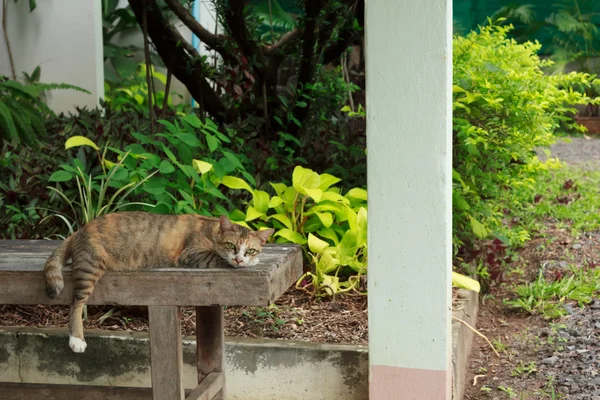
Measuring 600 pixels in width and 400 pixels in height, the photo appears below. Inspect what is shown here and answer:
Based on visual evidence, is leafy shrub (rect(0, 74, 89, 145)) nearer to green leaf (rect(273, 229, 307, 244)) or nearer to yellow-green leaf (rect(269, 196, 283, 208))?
yellow-green leaf (rect(269, 196, 283, 208))

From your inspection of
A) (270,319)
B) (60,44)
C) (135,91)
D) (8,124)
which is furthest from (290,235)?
(135,91)

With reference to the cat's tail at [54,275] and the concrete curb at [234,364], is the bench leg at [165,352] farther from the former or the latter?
the concrete curb at [234,364]

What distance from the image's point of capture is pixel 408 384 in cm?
376

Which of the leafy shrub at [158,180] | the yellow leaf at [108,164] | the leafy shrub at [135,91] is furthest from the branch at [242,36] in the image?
the leafy shrub at [135,91]

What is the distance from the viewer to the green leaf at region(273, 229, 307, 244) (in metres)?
5.01

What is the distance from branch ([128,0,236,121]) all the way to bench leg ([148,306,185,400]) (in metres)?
3.75

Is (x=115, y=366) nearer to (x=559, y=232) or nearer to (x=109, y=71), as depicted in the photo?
(x=559, y=232)

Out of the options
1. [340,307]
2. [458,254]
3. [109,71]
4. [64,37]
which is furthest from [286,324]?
[109,71]

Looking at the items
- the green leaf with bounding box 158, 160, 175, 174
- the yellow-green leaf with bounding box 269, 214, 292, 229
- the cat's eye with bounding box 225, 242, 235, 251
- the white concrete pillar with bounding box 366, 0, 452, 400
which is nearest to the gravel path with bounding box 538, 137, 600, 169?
the yellow-green leaf with bounding box 269, 214, 292, 229

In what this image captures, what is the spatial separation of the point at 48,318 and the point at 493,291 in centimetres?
301

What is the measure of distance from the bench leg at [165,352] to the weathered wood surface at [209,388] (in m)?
0.19

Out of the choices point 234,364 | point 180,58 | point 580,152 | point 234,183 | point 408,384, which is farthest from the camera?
point 580,152

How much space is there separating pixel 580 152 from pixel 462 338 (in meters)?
8.06

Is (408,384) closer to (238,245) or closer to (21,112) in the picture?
(238,245)
